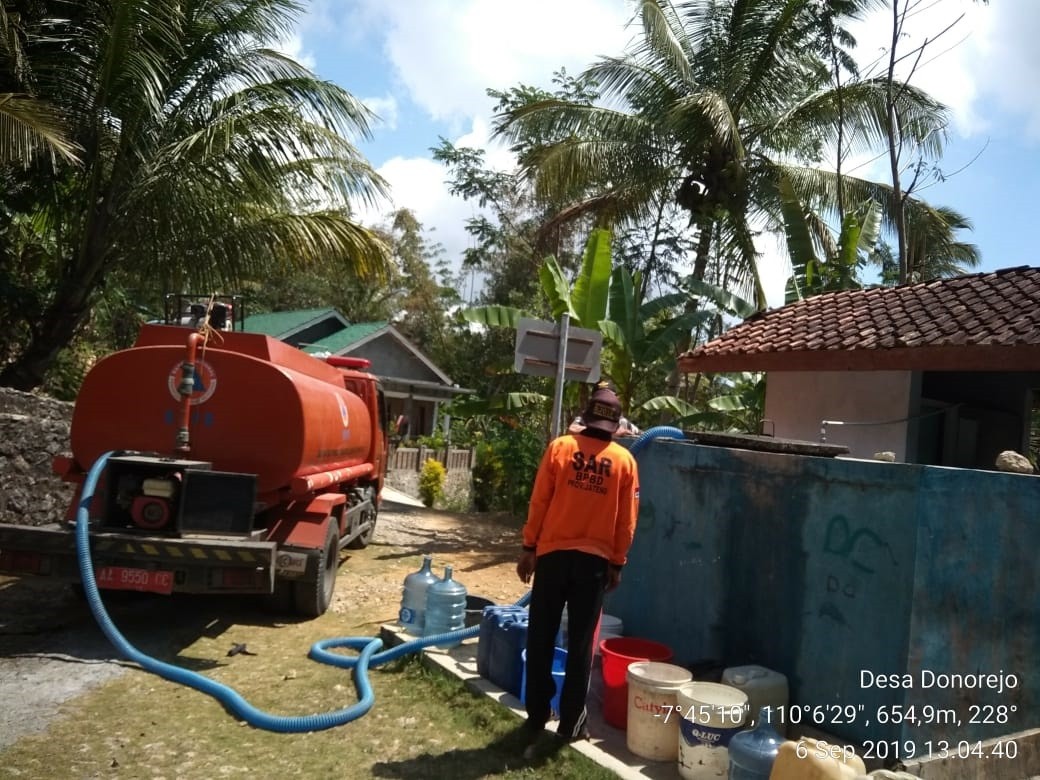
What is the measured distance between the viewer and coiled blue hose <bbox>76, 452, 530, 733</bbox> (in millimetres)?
5008

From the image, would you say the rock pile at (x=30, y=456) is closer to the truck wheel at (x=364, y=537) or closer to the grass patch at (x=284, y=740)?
the truck wheel at (x=364, y=537)

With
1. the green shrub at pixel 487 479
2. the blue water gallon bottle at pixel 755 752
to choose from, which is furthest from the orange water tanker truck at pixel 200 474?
the green shrub at pixel 487 479

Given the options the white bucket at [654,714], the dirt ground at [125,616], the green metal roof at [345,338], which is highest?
the green metal roof at [345,338]

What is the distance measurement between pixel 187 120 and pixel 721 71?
9387 millimetres

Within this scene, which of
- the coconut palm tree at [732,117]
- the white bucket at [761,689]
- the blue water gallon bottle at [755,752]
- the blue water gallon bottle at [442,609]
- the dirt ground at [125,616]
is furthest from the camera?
the coconut palm tree at [732,117]

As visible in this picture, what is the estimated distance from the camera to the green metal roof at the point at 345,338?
26.5 meters

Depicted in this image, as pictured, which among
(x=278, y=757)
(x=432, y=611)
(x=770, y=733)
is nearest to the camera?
(x=770, y=733)

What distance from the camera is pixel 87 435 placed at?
22.8 ft

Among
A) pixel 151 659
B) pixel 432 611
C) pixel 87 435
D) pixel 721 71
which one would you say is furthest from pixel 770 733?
pixel 721 71

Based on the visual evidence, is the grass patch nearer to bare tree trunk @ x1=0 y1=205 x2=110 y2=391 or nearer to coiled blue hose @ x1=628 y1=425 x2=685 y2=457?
coiled blue hose @ x1=628 y1=425 x2=685 y2=457

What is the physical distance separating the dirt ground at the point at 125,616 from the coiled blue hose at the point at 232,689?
0.36 meters

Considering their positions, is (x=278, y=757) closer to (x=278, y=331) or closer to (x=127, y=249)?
(x=127, y=249)

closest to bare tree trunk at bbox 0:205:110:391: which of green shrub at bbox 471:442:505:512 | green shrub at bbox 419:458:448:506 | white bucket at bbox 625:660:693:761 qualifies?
white bucket at bbox 625:660:693:761

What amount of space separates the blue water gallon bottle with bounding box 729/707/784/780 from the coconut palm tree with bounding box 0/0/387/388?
954 cm
